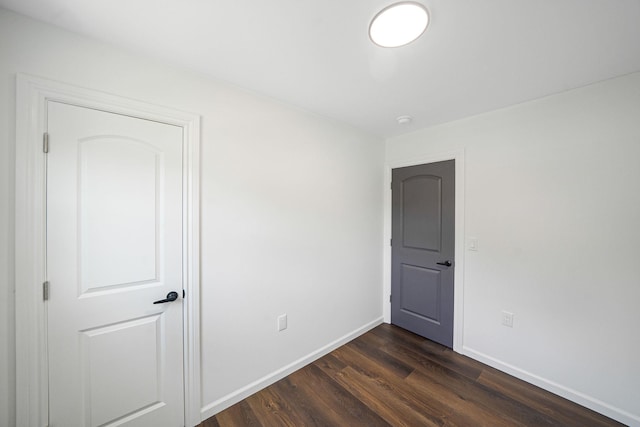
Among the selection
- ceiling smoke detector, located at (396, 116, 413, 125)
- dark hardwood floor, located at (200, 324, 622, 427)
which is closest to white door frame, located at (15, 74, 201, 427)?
dark hardwood floor, located at (200, 324, 622, 427)

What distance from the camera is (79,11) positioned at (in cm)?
108

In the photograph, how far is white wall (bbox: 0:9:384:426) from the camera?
109 centimetres

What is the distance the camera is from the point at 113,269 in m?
1.30

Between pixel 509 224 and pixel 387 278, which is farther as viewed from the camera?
pixel 387 278

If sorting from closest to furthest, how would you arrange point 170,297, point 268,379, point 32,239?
point 32,239 < point 170,297 < point 268,379

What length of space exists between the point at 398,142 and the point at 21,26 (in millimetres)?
2960

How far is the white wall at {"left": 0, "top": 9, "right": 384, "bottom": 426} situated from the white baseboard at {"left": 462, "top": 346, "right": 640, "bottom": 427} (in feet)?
3.93

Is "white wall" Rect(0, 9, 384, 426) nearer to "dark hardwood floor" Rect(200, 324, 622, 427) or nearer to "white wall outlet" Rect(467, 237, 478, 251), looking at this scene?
"dark hardwood floor" Rect(200, 324, 622, 427)

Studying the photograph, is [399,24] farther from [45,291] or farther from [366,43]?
[45,291]

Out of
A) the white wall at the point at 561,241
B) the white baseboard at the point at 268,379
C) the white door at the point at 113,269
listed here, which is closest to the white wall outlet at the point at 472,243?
the white wall at the point at 561,241

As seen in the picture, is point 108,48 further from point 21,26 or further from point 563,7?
point 563,7

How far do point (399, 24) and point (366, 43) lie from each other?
200mm

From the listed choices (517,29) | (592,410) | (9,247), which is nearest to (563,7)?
(517,29)

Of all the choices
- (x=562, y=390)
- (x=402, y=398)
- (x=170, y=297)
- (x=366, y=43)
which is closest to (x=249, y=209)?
(x=170, y=297)
